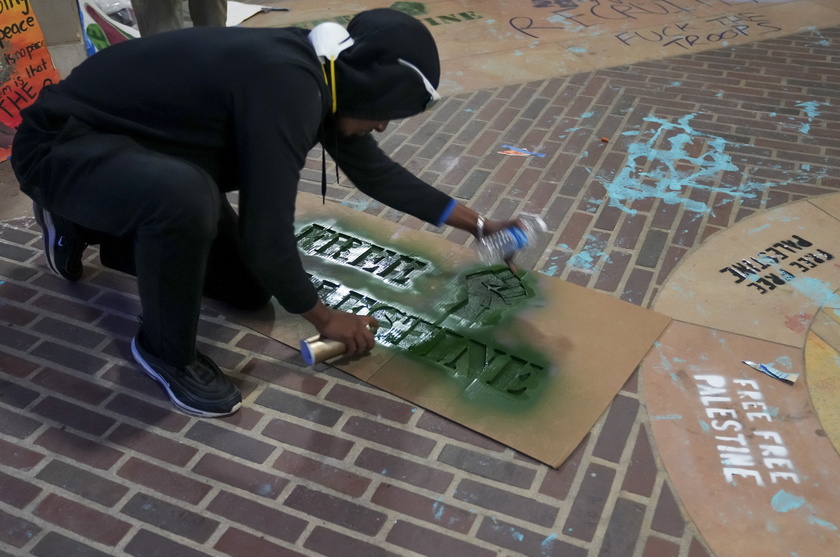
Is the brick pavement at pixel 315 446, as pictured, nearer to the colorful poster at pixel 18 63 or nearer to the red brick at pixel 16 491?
the red brick at pixel 16 491

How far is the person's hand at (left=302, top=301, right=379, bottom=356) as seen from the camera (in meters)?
1.99

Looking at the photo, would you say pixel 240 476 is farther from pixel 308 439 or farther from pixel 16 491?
pixel 16 491

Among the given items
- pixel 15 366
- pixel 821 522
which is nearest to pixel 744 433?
pixel 821 522

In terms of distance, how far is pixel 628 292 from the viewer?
8.35 ft

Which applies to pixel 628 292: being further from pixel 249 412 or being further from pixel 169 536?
pixel 169 536

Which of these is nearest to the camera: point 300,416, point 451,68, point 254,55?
point 254,55

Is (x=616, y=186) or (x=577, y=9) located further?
(x=577, y=9)

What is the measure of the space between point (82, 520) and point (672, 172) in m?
2.67

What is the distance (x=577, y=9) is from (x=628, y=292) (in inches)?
134

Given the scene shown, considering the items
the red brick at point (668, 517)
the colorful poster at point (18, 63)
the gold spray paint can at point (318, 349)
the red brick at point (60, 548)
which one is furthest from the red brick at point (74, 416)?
the colorful poster at point (18, 63)

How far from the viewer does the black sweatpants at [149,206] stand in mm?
1789

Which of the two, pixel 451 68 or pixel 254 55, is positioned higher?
pixel 254 55

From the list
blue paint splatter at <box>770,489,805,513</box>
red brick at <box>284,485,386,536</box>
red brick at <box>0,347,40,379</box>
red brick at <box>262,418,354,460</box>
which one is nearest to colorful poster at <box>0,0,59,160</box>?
red brick at <box>0,347,40,379</box>

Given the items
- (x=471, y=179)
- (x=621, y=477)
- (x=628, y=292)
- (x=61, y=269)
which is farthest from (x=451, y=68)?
(x=621, y=477)
